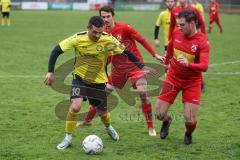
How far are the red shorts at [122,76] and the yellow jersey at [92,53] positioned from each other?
87 centimetres

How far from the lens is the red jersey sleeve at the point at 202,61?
23.0 feet

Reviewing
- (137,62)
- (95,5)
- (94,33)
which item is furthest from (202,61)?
(95,5)

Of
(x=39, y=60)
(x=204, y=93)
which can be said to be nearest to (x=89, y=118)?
(x=204, y=93)

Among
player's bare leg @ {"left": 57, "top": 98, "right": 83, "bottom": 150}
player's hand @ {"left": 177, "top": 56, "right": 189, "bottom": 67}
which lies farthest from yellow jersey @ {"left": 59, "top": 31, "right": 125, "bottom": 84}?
player's hand @ {"left": 177, "top": 56, "right": 189, "bottom": 67}

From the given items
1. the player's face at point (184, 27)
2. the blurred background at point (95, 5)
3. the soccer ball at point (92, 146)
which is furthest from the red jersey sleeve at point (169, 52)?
the blurred background at point (95, 5)

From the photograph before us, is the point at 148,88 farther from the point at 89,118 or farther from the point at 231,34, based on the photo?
the point at 231,34

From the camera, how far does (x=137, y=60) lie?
7.82 metres

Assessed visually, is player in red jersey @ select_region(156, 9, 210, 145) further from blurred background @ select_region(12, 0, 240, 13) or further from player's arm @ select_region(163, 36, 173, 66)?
blurred background @ select_region(12, 0, 240, 13)

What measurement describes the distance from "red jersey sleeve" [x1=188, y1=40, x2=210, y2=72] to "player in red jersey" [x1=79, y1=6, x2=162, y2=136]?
1.12 metres

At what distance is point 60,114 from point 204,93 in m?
4.16

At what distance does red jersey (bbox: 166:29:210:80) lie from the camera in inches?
280

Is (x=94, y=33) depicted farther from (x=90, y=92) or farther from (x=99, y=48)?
(x=90, y=92)

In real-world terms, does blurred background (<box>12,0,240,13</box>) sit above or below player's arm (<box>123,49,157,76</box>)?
below

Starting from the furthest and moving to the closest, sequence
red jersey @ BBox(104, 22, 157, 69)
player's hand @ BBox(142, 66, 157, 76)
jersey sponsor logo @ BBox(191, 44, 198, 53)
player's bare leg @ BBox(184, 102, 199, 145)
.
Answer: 1. red jersey @ BBox(104, 22, 157, 69)
2. player's hand @ BBox(142, 66, 157, 76)
3. player's bare leg @ BBox(184, 102, 199, 145)
4. jersey sponsor logo @ BBox(191, 44, 198, 53)
